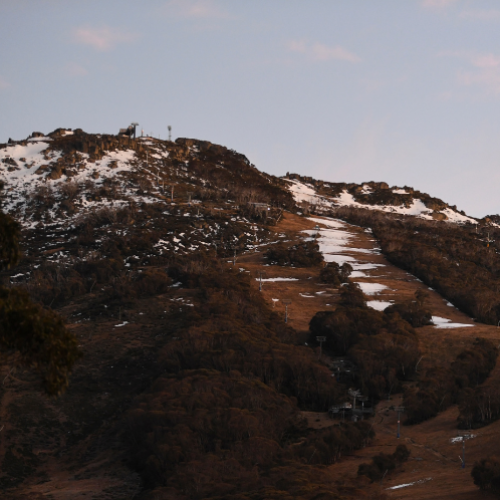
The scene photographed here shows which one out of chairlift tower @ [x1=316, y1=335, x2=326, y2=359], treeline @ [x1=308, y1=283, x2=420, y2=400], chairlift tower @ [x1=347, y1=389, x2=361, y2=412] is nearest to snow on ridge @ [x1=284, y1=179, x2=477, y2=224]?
treeline @ [x1=308, y1=283, x2=420, y2=400]

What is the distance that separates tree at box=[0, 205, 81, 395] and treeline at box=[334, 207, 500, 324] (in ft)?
216

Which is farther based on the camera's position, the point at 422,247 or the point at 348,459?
the point at 422,247

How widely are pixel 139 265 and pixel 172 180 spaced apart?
167 ft

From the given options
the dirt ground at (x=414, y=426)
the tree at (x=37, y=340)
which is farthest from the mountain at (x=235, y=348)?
the tree at (x=37, y=340)

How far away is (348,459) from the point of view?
41938mm

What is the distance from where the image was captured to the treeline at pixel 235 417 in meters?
34.9

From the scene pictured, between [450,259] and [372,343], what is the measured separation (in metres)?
43.7

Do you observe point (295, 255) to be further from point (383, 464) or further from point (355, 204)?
point (355, 204)

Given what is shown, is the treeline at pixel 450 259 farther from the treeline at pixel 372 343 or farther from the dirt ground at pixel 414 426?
the treeline at pixel 372 343

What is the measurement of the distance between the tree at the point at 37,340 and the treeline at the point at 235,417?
18.7m

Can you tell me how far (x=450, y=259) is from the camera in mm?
98562

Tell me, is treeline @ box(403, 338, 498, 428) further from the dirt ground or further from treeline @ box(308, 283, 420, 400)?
treeline @ box(308, 283, 420, 400)

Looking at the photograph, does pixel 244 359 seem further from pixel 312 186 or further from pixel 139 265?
pixel 312 186

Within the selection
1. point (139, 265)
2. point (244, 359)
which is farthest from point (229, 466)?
point (139, 265)
